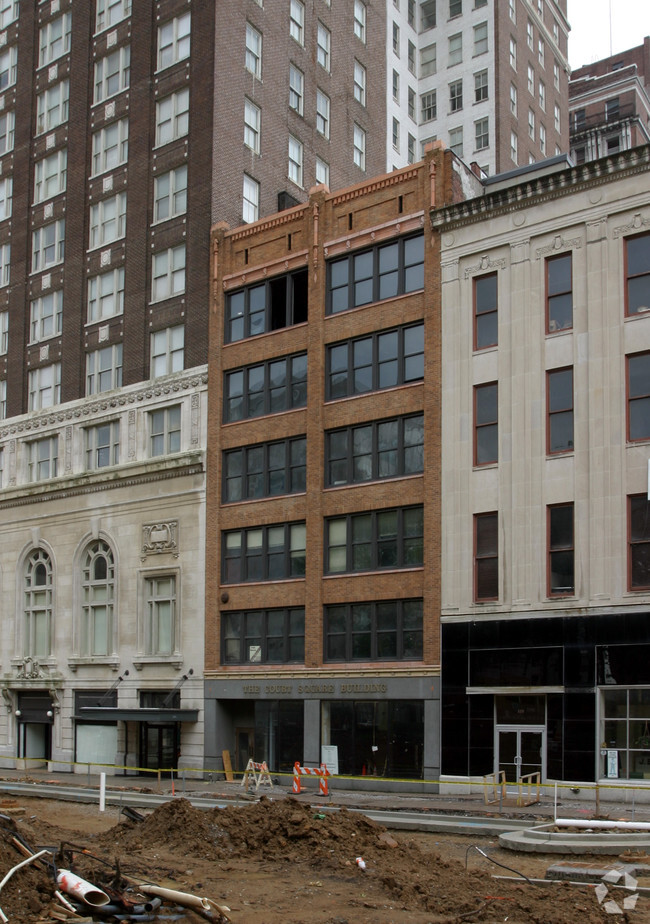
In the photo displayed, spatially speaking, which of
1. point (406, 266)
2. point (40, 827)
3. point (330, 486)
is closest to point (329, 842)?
point (40, 827)

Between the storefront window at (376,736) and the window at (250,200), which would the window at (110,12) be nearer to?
the window at (250,200)

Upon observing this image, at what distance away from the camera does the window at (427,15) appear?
288 feet

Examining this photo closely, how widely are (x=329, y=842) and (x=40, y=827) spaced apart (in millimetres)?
7062

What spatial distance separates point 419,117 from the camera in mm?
86188

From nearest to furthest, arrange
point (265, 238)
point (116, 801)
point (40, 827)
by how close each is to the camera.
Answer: point (40, 827)
point (116, 801)
point (265, 238)

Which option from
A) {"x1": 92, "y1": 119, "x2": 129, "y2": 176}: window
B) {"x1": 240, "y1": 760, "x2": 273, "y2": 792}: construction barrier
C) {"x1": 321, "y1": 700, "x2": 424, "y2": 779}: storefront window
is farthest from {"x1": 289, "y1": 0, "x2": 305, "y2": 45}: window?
{"x1": 240, "y1": 760, "x2": 273, "y2": 792}: construction barrier

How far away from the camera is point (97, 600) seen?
55.1m

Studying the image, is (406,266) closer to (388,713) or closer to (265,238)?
(265,238)

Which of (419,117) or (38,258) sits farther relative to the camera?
(419,117)

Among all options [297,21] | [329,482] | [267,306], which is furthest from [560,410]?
[297,21]

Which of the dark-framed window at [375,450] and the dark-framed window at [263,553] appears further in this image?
the dark-framed window at [263,553]

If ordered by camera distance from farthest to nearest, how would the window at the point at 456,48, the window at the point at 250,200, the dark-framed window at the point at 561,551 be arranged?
the window at the point at 456,48, the window at the point at 250,200, the dark-framed window at the point at 561,551

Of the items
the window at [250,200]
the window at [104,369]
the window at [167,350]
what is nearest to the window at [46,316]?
the window at [104,369]

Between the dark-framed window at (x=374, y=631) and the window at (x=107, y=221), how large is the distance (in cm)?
2356
